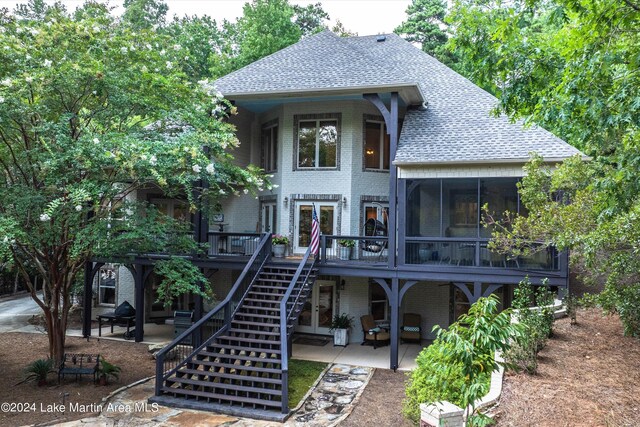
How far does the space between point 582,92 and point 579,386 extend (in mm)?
4502

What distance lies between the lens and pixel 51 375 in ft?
36.3

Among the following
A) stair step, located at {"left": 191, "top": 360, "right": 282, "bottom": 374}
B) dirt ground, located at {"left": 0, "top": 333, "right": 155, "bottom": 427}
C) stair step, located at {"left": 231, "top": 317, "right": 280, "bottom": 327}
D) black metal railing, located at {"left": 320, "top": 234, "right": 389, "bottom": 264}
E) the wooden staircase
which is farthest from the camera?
black metal railing, located at {"left": 320, "top": 234, "right": 389, "bottom": 264}

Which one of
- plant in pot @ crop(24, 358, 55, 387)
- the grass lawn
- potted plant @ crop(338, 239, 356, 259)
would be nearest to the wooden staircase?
the grass lawn

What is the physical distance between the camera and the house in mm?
10875

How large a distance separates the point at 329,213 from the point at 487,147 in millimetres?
5534

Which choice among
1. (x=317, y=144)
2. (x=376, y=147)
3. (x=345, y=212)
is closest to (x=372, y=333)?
(x=345, y=212)

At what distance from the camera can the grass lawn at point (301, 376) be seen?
32.4 feet

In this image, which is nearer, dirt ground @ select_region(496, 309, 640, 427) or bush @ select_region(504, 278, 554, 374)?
dirt ground @ select_region(496, 309, 640, 427)

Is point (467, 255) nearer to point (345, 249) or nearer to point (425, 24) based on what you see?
point (345, 249)

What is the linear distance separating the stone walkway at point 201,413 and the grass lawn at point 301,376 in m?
0.23

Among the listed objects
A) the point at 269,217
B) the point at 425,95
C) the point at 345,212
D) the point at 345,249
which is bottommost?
the point at 345,249

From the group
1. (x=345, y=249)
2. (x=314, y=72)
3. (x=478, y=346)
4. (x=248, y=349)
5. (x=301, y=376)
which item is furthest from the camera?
(x=314, y=72)

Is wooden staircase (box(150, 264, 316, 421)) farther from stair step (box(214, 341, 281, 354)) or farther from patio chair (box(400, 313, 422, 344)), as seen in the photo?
patio chair (box(400, 313, 422, 344))

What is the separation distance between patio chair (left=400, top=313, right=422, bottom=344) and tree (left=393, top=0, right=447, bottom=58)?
20.8 metres
